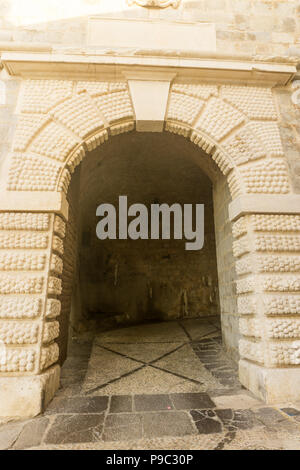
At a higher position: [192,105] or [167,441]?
[192,105]

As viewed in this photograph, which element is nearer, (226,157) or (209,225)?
(226,157)

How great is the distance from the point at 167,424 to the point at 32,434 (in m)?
1.07

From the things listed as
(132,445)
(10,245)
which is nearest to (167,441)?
(132,445)

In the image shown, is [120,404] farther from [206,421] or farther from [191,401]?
[206,421]

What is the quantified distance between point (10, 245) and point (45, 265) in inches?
16.2

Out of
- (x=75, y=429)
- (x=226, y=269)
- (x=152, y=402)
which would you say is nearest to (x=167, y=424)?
(x=152, y=402)

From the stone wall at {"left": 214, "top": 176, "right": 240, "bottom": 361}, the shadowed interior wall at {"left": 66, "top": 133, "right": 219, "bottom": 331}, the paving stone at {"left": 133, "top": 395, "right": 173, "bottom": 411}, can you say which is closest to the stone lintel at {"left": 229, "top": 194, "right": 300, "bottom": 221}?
the stone wall at {"left": 214, "top": 176, "right": 240, "bottom": 361}

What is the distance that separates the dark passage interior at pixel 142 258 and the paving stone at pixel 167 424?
3.91 metres

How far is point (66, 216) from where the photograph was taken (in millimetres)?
3100

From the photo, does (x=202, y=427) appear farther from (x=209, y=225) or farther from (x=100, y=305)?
(x=209, y=225)

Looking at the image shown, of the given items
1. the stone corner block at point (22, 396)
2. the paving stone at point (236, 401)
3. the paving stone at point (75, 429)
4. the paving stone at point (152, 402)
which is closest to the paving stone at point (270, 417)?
the paving stone at point (236, 401)

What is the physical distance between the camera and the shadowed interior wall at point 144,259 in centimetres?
670

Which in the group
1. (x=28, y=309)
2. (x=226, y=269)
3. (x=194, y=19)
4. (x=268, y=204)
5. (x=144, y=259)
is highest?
(x=194, y=19)

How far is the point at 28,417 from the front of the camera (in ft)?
7.65
